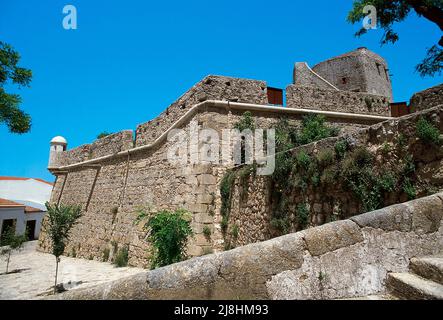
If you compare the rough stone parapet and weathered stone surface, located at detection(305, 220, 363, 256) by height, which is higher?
the rough stone parapet

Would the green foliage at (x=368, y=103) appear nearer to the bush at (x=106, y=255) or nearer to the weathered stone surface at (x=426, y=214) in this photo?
the weathered stone surface at (x=426, y=214)

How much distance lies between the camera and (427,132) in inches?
131

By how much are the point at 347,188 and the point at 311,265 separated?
7.74ft

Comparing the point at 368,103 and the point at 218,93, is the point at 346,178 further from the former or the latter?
the point at 368,103

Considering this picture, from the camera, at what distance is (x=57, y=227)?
890 cm

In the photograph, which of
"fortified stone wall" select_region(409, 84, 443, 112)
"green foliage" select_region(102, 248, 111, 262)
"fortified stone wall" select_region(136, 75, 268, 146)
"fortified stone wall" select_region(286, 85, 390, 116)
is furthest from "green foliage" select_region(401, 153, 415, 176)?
"green foliage" select_region(102, 248, 111, 262)

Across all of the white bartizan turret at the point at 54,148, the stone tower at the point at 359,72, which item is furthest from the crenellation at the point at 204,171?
the stone tower at the point at 359,72

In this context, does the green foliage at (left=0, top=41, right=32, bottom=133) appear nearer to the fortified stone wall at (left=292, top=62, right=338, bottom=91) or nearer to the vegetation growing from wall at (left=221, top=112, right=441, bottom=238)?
the vegetation growing from wall at (left=221, top=112, right=441, bottom=238)

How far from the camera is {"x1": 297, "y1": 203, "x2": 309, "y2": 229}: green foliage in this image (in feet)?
16.2

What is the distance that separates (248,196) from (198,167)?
1.94 m

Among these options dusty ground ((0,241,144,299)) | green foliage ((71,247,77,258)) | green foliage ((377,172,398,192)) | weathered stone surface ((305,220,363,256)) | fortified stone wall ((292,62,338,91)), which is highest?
fortified stone wall ((292,62,338,91))

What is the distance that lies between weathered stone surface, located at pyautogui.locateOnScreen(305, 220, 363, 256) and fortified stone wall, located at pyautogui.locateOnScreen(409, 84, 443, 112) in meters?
5.80

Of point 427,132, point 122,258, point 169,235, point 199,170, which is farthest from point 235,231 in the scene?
point 122,258

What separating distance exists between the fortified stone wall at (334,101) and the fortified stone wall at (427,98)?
3.67 meters
